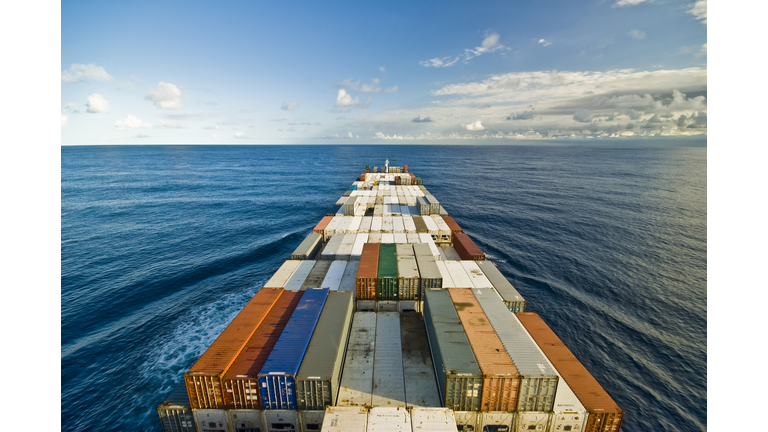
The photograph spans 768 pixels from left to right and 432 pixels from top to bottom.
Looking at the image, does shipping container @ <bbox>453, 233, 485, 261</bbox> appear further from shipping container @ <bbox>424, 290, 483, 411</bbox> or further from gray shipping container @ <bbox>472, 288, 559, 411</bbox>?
shipping container @ <bbox>424, 290, 483, 411</bbox>

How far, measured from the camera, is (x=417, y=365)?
24969 millimetres

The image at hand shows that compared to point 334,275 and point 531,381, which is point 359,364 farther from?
point 334,275

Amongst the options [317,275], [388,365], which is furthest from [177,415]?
[317,275]

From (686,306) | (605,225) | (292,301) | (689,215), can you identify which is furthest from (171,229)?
(689,215)

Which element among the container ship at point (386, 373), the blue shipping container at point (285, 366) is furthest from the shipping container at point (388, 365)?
the blue shipping container at point (285, 366)

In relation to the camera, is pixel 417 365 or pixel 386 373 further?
pixel 417 365

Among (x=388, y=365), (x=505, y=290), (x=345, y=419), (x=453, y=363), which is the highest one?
(x=505, y=290)

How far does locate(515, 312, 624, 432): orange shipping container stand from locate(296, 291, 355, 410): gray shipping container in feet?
65.3

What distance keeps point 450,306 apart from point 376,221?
114 ft

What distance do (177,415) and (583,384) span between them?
34.1 meters

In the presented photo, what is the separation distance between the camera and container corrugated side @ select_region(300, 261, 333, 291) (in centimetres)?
3650

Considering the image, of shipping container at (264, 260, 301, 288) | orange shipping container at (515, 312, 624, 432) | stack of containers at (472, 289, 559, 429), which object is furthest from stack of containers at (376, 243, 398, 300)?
orange shipping container at (515, 312, 624, 432)

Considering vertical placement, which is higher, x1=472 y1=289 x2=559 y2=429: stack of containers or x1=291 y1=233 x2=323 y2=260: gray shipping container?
x1=291 y1=233 x2=323 y2=260: gray shipping container

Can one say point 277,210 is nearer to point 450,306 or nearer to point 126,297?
point 126,297
